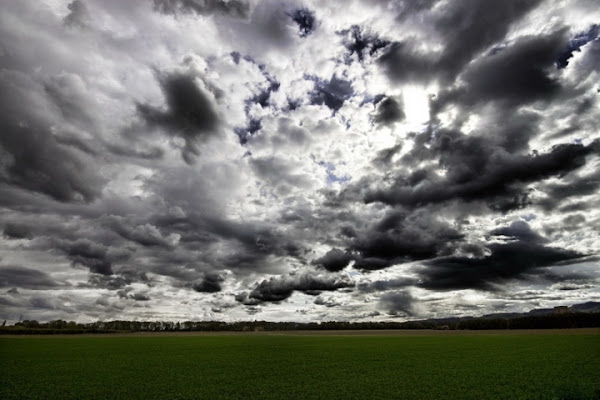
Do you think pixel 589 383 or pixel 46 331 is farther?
pixel 46 331

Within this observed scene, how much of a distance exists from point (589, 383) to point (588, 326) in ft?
545

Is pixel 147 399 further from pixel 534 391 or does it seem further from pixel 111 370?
pixel 534 391

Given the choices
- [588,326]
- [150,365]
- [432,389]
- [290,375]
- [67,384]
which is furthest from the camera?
[588,326]

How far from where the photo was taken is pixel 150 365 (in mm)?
45000

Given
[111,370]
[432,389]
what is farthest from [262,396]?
[111,370]

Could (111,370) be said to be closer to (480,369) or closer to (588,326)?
(480,369)

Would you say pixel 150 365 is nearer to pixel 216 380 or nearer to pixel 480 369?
pixel 216 380

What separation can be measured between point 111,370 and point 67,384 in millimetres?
9857

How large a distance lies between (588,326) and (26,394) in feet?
646

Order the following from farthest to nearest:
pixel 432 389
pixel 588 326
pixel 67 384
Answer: pixel 588 326, pixel 67 384, pixel 432 389

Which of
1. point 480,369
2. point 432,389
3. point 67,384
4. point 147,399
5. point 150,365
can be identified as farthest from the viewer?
point 150,365

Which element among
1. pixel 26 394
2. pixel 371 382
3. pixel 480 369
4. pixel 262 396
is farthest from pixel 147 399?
pixel 480 369

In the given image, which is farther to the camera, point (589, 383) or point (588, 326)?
point (588, 326)

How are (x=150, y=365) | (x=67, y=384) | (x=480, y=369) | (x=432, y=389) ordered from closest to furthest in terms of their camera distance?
(x=432, y=389) → (x=67, y=384) → (x=480, y=369) → (x=150, y=365)
